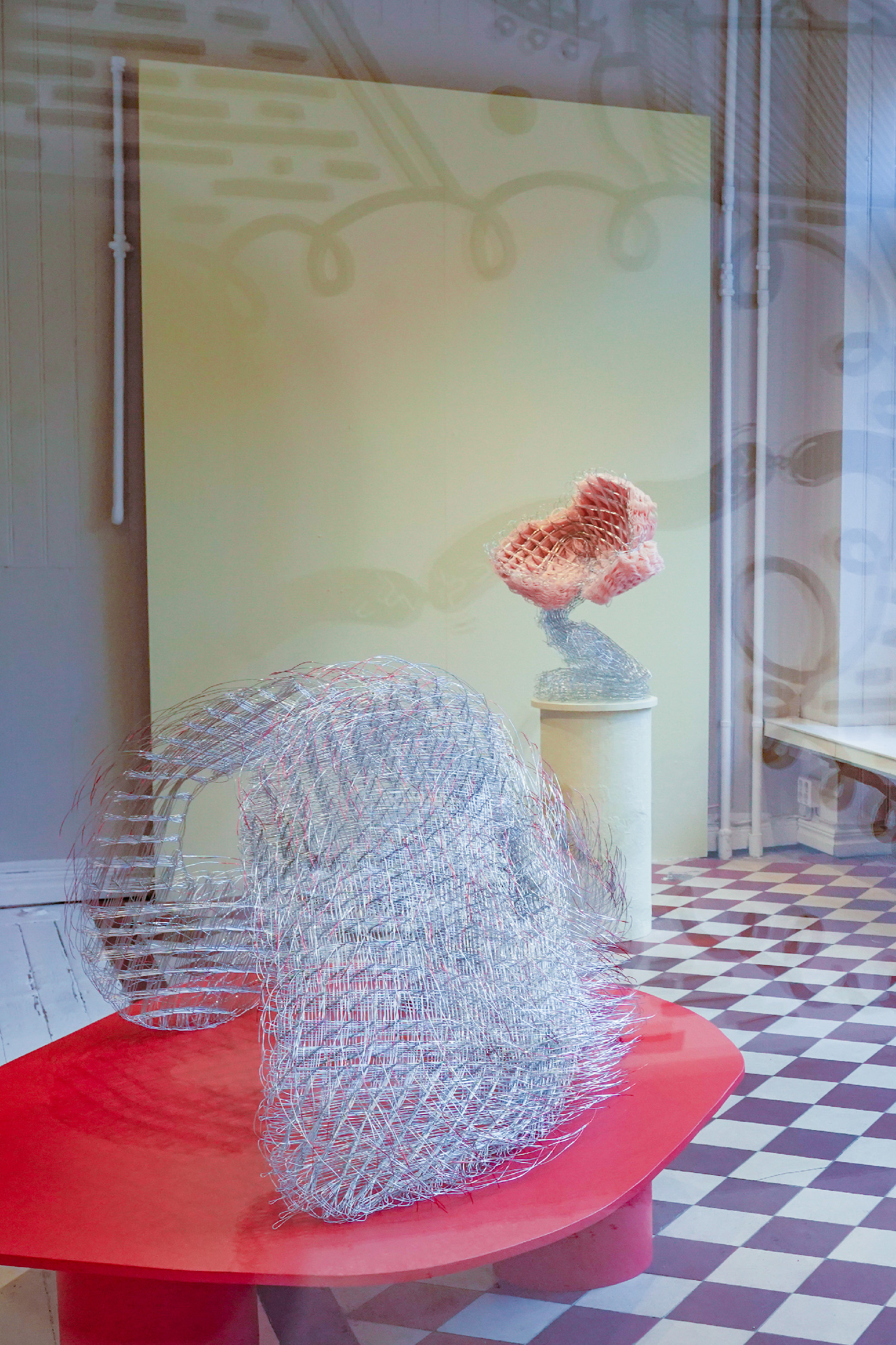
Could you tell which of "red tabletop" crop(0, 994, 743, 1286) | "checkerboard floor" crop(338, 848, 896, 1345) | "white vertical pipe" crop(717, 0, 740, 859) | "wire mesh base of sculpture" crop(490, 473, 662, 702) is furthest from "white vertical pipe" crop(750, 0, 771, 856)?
"red tabletop" crop(0, 994, 743, 1286)

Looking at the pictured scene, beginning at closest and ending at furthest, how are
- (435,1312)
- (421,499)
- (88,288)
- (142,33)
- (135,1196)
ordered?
(135,1196) → (435,1312) → (142,33) → (88,288) → (421,499)

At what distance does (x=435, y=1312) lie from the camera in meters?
1.51

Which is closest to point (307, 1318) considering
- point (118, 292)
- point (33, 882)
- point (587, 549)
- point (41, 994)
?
point (33, 882)

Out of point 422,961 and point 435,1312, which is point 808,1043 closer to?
point 435,1312

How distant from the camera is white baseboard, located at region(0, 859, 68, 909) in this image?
7.39 ft

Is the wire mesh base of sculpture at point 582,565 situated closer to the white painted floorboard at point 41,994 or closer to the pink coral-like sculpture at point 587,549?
the pink coral-like sculpture at point 587,549

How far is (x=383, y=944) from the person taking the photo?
1344 mm

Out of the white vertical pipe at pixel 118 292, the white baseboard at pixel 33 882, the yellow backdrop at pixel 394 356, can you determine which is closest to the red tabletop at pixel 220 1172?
the white baseboard at pixel 33 882

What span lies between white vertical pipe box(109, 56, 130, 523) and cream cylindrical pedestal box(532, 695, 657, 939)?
985 mm

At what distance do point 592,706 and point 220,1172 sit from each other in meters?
1.28

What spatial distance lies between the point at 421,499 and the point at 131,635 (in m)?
0.66

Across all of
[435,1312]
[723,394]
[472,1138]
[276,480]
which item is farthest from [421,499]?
[435,1312]

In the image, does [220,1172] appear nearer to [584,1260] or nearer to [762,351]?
[584,1260]

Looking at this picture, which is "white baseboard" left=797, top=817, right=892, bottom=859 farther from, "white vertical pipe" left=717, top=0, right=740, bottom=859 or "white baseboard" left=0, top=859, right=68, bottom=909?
"white baseboard" left=0, top=859, right=68, bottom=909
